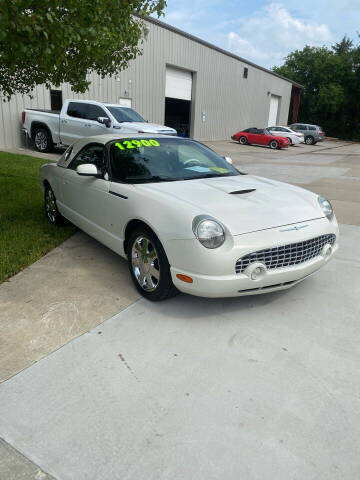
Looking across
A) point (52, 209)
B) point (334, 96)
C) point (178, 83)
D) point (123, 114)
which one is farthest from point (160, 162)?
point (334, 96)

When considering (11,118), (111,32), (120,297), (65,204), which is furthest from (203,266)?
(11,118)

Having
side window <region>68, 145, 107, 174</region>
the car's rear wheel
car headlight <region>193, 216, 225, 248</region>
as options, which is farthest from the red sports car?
car headlight <region>193, 216, 225, 248</region>

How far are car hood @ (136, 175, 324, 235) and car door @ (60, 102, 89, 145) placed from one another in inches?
378

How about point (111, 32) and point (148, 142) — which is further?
point (111, 32)

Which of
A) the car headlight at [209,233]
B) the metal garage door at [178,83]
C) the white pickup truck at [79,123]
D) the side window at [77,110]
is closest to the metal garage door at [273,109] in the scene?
the metal garage door at [178,83]

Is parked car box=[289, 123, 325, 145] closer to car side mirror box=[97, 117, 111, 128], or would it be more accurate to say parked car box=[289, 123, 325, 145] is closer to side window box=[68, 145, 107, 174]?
car side mirror box=[97, 117, 111, 128]

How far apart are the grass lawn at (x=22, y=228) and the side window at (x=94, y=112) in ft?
14.1

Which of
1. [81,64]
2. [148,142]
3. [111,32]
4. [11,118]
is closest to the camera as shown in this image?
[148,142]

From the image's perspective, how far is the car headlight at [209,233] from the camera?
3.04 meters

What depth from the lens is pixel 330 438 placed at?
2098 millimetres

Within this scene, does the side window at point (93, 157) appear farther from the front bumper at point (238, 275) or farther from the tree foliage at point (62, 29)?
the front bumper at point (238, 275)

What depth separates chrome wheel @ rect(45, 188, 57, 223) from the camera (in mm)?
5585

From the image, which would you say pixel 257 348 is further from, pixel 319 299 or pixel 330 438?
pixel 319 299

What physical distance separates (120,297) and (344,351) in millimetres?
1939
